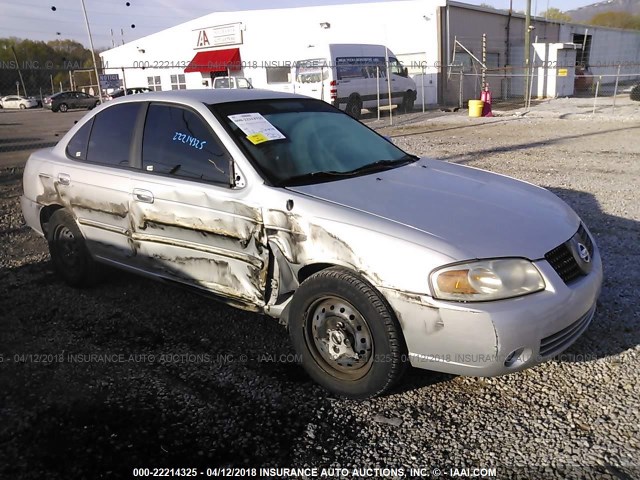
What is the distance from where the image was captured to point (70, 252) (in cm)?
450

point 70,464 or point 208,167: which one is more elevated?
point 208,167

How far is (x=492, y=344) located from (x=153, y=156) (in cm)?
259

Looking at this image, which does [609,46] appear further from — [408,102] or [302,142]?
[302,142]

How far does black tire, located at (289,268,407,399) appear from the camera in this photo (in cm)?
269

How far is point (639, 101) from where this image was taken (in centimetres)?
2239

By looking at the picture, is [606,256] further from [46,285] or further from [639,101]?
[639,101]

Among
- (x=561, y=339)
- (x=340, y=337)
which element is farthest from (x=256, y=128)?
(x=561, y=339)

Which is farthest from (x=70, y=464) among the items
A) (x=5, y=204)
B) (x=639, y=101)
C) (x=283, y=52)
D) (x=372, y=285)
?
(x=283, y=52)

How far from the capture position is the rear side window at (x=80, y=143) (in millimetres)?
4383

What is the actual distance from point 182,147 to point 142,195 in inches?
17.6

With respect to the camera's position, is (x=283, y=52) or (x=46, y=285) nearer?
(x=46, y=285)

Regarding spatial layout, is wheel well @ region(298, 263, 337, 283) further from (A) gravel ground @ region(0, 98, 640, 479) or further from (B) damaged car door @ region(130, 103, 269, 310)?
(A) gravel ground @ region(0, 98, 640, 479)

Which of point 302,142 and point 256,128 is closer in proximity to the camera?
point 256,128

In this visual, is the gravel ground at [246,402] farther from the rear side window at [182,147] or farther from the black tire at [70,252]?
the rear side window at [182,147]
